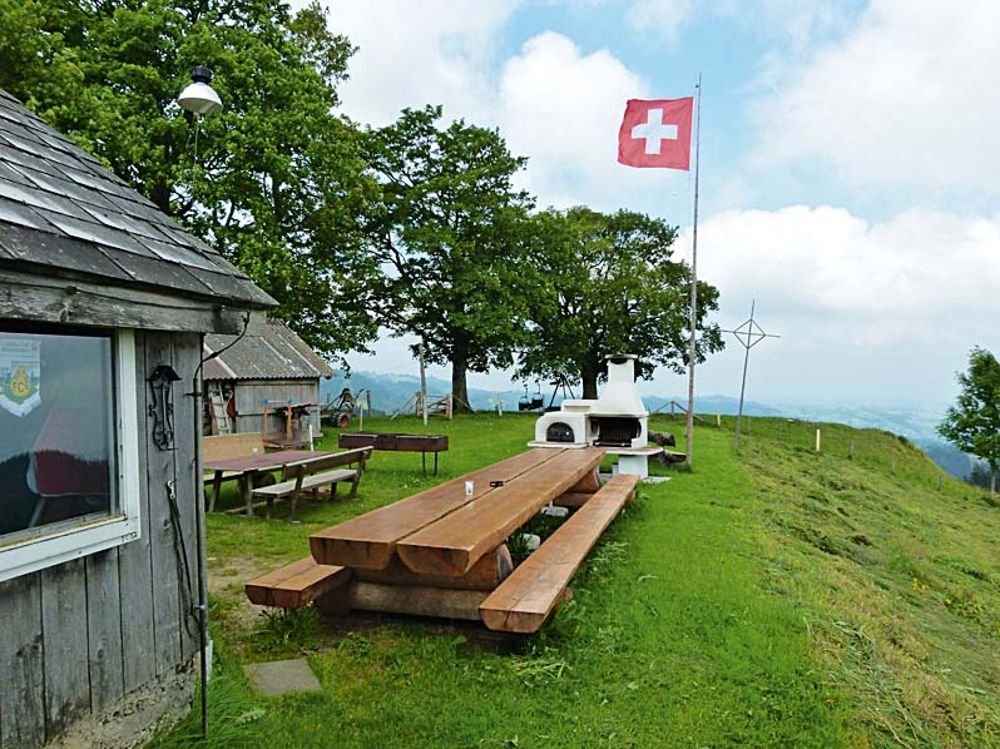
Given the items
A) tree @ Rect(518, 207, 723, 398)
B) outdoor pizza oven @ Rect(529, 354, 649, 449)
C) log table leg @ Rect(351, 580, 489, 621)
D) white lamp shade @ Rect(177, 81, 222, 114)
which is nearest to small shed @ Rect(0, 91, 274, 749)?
log table leg @ Rect(351, 580, 489, 621)

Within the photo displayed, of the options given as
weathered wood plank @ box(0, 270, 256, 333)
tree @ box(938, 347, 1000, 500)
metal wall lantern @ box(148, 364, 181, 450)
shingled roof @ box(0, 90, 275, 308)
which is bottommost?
tree @ box(938, 347, 1000, 500)

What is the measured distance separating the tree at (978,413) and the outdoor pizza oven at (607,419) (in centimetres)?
2415

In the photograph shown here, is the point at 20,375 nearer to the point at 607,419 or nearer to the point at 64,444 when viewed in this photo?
the point at 64,444

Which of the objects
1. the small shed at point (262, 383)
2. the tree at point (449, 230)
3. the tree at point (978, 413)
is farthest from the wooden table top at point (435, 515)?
the tree at point (978, 413)

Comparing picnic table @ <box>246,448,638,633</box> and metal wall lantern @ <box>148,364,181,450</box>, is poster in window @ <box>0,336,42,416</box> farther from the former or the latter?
picnic table @ <box>246,448,638,633</box>

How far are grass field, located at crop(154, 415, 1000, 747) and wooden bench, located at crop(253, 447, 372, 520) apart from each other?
36 cm

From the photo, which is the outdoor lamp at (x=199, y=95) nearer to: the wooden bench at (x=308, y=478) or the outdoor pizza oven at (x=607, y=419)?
the wooden bench at (x=308, y=478)

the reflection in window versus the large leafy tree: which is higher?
the large leafy tree

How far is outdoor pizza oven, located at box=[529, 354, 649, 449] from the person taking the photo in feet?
42.5

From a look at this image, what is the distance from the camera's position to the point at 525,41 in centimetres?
1942

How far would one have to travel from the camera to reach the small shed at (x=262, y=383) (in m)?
17.4

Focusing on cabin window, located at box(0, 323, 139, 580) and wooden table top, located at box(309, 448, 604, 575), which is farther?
wooden table top, located at box(309, 448, 604, 575)

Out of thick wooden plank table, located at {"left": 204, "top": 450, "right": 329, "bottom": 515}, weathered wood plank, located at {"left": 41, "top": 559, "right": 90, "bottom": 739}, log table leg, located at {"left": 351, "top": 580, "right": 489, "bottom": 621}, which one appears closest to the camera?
weathered wood plank, located at {"left": 41, "top": 559, "right": 90, "bottom": 739}

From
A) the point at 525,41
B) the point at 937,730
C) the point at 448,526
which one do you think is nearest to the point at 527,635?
the point at 448,526
